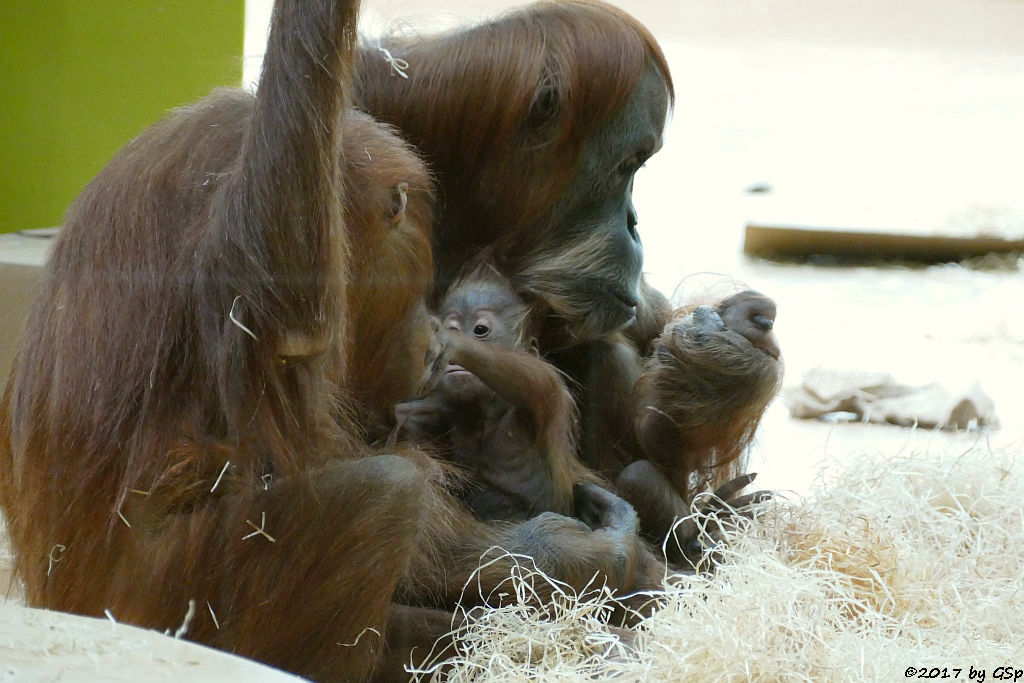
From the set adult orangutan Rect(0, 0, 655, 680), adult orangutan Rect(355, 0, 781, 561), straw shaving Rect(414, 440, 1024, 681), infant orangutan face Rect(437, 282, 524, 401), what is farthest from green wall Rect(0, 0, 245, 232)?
straw shaving Rect(414, 440, 1024, 681)

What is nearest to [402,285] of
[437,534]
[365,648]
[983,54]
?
[437,534]

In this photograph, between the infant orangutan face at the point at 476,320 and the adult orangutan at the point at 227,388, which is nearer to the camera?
the adult orangutan at the point at 227,388

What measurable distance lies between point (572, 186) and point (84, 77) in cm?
97

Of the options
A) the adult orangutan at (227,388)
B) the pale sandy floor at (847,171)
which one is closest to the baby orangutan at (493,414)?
the adult orangutan at (227,388)

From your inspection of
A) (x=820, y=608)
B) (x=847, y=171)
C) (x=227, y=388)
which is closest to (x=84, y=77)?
(x=227, y=388)

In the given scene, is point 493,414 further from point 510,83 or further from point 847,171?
point 847,171

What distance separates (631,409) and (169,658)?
4.28 feet

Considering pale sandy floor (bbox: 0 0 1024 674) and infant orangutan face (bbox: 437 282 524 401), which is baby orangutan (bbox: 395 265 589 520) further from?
pale sandy floor (bbox: 0 0 1024 674)

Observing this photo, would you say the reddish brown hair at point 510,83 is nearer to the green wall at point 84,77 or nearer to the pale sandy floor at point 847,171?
the pale sandy floor at point 847,171

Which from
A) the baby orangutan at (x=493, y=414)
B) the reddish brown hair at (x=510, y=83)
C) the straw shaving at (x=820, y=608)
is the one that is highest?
the reddish brown hair at (x=510, y=83)

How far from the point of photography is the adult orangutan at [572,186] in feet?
6.40

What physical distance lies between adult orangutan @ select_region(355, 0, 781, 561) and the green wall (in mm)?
457

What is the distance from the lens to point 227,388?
1322mm

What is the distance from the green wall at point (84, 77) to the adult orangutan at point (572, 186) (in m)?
0.46
